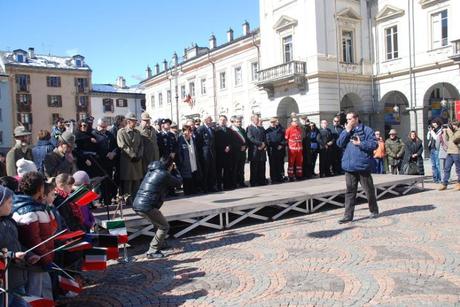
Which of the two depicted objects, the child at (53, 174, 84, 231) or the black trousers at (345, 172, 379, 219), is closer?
the child at (53, 174, 84, 231)

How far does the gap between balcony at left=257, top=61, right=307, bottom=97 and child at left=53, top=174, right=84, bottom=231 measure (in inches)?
993

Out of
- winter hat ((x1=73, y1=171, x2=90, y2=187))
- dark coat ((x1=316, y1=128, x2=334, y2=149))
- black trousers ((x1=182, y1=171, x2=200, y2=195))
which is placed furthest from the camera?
dark coat ((x1=316, y1=128, x2=334, y2=149))

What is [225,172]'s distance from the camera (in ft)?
38.3

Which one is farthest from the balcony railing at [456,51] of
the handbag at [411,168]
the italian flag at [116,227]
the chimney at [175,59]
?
the chimney at [175,59]

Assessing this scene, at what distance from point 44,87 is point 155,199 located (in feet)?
222

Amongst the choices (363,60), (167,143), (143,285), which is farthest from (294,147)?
(363,60)

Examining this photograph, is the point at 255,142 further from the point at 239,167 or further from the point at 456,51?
the point at 456,51

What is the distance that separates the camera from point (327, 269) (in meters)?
5.86

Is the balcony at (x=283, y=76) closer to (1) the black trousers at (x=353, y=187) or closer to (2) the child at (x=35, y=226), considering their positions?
(1) the black trousers at (x=353, y=187)

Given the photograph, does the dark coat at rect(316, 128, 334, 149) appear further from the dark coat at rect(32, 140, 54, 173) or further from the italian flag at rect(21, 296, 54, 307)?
the italian flag at rect(21, 296, 54, 307)

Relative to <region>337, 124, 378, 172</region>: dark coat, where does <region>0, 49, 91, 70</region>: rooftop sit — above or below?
above

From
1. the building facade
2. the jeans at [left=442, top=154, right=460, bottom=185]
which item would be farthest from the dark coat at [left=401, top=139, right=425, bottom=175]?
the building facade

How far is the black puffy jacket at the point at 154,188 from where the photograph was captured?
6859 millimetres

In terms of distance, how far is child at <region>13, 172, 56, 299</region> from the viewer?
4136 millimetres
